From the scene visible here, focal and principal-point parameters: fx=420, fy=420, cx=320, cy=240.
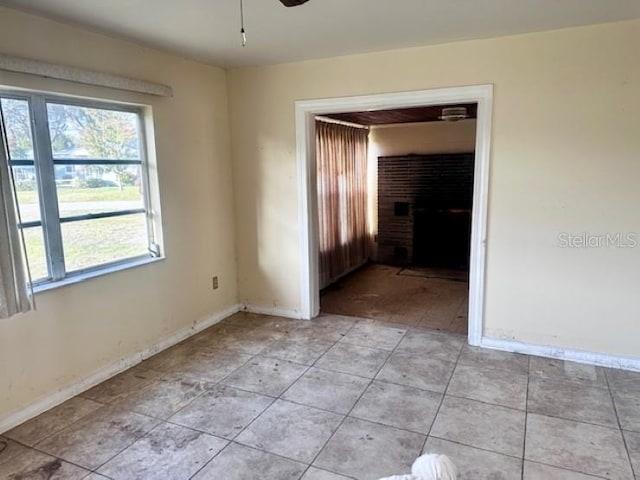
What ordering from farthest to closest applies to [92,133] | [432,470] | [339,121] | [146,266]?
[339,121] < [146,266] < [92,133] < [432,470]

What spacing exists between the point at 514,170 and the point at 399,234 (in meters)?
3.51

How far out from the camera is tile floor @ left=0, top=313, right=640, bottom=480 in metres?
2.10

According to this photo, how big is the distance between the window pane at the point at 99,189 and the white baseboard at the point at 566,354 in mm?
3046

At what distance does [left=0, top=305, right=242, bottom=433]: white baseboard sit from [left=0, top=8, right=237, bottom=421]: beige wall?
0.04m

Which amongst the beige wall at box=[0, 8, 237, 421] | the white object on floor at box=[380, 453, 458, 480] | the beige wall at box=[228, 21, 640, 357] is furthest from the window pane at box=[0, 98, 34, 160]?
the white object on floor at box=[380, 453, 458, 480]

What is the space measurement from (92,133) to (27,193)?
639 millimetres

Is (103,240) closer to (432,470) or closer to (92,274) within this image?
(92,274)

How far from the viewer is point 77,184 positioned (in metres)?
2.84

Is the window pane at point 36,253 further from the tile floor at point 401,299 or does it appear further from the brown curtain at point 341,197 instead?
the brown curtain at point 341,197

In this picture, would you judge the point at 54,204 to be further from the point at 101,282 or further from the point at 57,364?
the point at 57,364

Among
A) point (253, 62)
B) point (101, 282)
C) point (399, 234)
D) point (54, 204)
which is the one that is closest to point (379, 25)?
point (253, 62)

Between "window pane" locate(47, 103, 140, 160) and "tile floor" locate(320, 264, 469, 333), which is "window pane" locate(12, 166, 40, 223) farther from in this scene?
"tile floor" locate(320, 264, 469, 333)

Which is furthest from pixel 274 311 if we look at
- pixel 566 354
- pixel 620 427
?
pixel 620 427

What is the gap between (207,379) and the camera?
299 centimetres
